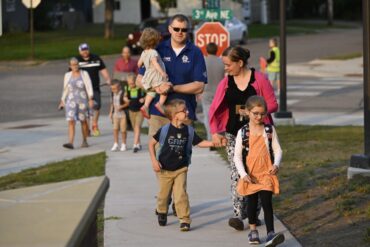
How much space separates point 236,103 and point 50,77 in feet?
76.8

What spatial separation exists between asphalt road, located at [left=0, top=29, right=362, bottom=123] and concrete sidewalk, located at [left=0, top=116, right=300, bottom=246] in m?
4.01

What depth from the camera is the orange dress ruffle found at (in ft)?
28.6

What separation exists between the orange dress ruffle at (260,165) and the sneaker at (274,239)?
0.36 m

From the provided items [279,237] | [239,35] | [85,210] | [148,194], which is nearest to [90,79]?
[148,194]

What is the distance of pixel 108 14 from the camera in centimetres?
4825

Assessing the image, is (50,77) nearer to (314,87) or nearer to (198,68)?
(314,87)

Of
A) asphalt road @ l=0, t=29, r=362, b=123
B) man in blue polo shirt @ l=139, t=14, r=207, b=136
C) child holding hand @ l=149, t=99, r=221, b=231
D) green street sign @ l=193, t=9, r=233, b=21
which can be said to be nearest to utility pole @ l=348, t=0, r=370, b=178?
man in blue polo shirt @ l=139, t=14, r=207, b=136

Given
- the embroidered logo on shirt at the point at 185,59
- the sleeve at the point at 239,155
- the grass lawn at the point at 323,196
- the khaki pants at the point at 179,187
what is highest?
the embroidered logo on shirt at the point at 185,59

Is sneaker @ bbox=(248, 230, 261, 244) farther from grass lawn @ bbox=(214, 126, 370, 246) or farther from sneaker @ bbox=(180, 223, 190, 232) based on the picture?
sneaker @ bbox=(180, 223, 190, 232)

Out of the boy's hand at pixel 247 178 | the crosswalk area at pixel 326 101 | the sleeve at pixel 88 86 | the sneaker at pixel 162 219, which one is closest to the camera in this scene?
the boy's hand at pixel 247 178

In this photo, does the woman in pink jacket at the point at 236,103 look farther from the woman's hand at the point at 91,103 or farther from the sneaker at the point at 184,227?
the woman's hand at the point at 91,103

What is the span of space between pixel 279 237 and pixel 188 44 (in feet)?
7.95

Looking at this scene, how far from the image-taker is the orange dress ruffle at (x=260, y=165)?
8.73 meters

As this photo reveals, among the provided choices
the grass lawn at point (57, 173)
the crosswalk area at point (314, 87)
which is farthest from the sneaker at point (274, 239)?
the crosswalk area at point (314, 87)
